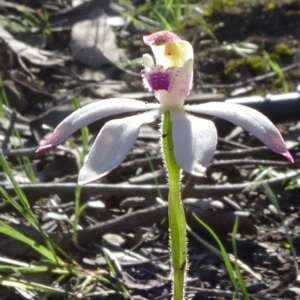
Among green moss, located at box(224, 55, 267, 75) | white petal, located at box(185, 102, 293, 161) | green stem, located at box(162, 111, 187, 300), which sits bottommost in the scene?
green stem, located at box(162, 111, 187, 300)

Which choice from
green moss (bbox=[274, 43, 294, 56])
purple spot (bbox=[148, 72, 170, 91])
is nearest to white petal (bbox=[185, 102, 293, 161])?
purple spot (bbox=[148, 72, 170, 91])

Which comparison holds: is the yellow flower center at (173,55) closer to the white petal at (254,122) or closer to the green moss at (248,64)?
the white petal at (254,122)

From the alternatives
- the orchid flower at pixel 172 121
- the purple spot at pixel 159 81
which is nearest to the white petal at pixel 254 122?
the orchid flower at pixel 172 121

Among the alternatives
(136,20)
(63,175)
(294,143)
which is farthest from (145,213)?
(136,20)

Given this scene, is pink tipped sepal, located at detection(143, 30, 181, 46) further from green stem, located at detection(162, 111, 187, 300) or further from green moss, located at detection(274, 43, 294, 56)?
green moss, located at detection(274, 43, 294, 56)

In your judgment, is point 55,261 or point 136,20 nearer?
point 55,261

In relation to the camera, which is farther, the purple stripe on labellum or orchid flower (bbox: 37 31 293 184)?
the purple stripe on labellum

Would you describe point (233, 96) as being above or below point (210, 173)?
above

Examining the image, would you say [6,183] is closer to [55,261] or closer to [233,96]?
[55,261]

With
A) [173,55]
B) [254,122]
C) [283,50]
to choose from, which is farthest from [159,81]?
[283,50]
